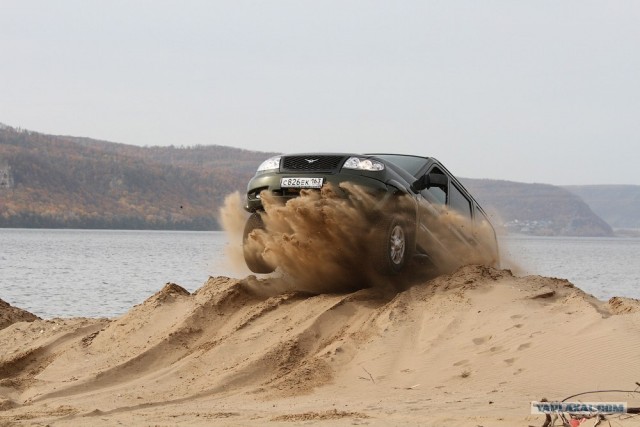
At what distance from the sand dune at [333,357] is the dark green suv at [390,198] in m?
0.50

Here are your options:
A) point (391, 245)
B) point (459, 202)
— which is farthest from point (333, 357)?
point (459, 202)

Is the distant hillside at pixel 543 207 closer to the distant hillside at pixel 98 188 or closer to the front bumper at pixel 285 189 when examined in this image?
the distant hillside at pixel 98 188

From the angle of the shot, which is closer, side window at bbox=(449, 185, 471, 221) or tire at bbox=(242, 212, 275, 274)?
tire at bbox=(242, 212, 275, 274)

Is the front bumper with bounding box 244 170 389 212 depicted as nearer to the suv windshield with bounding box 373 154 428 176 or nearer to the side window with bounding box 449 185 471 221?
the suv windshield with bounding box 373 154 428 176

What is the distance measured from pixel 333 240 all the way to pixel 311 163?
0.83 meters

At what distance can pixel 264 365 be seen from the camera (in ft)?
27.1

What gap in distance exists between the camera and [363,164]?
958 cm

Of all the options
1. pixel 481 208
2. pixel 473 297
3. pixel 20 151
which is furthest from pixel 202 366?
pixel 20 151

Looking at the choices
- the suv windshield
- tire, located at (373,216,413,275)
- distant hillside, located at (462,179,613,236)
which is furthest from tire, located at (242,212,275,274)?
distant hillside, located at (462,179,613,236)

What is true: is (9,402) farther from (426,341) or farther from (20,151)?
(20,151)

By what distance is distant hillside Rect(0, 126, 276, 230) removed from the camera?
5128 inches

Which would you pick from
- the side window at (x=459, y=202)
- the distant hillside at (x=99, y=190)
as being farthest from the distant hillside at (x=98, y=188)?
the side window at (x=459, y=202)

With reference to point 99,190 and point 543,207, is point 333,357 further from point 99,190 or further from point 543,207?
point 543,207

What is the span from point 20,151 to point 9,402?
5507 inches
